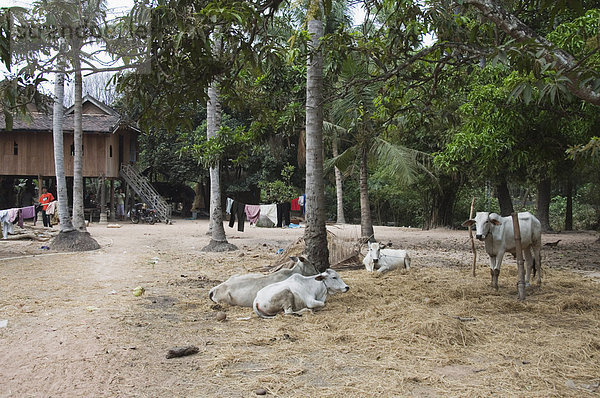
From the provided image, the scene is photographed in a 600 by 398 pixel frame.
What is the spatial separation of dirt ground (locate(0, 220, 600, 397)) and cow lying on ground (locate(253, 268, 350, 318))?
0.62 ft

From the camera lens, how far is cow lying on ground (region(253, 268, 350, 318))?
20.4ft

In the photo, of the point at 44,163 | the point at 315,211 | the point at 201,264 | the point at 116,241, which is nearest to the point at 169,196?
the point at 44,163

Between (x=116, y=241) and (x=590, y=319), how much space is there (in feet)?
47.5

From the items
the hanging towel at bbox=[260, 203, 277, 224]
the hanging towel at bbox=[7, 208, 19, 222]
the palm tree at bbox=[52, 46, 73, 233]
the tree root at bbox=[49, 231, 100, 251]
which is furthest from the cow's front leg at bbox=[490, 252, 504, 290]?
the hanging towel at bbox=[7, 208, 19, 222]

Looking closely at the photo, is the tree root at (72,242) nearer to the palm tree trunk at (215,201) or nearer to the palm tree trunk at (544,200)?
the palm tree trunk at (215,201)

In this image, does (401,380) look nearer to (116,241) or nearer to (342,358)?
(342,358)

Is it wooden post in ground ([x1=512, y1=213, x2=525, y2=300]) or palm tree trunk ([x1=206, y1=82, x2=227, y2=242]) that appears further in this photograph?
palm tree trunk ([x1=206, y1=82, x2=227, y2=242])

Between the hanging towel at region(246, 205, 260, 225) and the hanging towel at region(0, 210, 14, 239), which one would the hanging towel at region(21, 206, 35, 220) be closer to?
the hanging towel at region(0, 210, 14, 239)

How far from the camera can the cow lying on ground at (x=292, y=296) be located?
6217 mm

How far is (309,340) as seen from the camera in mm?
5156

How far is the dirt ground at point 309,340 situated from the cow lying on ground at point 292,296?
19cm

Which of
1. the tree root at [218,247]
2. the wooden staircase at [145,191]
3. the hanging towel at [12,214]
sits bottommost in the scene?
the tree root at [218,247]

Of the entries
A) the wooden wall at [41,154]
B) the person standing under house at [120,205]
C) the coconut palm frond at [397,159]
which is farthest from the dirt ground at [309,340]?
the person standing under house at [120,205]

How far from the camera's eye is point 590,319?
591cm
